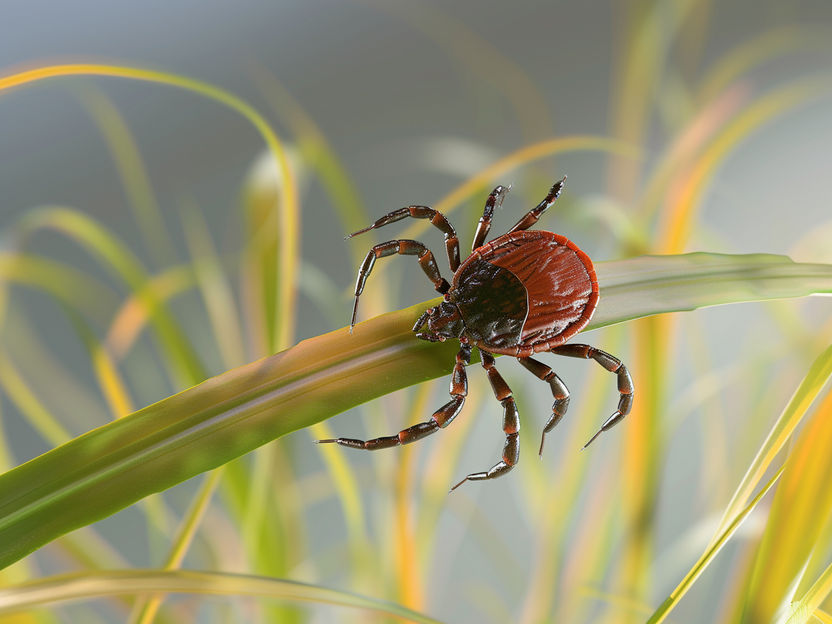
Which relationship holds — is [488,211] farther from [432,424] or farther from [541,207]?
[432,424]

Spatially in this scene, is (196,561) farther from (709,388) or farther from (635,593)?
A: (709,388)

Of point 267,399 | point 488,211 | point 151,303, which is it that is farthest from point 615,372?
point 151,303

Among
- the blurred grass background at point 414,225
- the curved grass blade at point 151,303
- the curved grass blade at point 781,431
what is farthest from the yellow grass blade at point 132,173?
the curved grass blade at point 781,431

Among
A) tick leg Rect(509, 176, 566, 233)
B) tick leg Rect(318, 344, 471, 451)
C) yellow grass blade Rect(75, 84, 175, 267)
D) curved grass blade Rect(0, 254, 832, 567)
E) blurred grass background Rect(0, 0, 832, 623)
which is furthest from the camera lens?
yellow grass blade Rect(75, 84, 175, 267)

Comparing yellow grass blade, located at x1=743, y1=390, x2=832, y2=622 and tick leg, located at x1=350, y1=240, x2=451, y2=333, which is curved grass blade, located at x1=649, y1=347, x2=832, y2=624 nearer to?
yellow grass blade, located at x1=743, y1=390, x2=832, y2=622

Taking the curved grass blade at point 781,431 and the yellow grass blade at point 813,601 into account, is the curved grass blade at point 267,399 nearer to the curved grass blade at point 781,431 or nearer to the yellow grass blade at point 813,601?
the curved grass blade at point 781,431

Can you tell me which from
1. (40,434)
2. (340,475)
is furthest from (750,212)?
(40,434)

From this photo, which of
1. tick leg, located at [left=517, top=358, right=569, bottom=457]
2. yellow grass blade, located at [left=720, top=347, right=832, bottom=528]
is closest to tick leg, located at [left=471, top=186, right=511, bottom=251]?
tick leg, located at [left=517, top=358, right=569, bottom=457]
